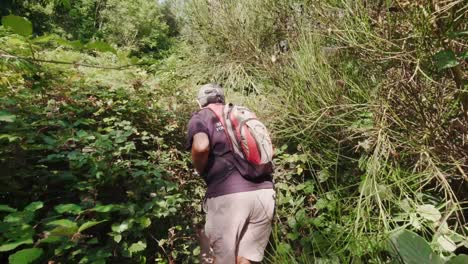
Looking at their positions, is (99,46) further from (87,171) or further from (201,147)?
(87,171)

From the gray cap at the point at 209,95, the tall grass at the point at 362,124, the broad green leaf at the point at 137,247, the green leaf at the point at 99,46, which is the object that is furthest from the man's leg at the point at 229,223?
the green leaf at the point at 99,46

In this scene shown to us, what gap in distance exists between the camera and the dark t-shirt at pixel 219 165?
2391 mm

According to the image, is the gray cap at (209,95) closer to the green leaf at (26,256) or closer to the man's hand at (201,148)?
the man's hand at (201,148)

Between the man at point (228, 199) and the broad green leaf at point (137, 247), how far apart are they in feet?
1.63

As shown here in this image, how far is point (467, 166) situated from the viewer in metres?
1.96

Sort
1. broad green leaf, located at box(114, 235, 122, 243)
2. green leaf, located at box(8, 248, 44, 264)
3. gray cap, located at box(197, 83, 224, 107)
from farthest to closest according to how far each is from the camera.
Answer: gray cap, located at box(197, 83, 224, 107) < broad green leaf, located at box(114, 235, 122, 243) < green leaf, located at box(8, 248, 44, 264)

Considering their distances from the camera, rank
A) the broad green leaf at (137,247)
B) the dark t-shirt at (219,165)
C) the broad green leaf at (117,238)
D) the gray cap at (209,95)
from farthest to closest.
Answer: the gray cap at (209,95)
the dark t-shirt at (219,165)
the broad green leaf at (137,247)
the broad green leaf at (117,238)

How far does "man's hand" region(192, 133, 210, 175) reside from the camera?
2.36 meters

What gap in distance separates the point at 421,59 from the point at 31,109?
9.99ft

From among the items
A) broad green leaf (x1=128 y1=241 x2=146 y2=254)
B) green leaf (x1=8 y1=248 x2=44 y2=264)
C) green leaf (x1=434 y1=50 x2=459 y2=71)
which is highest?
green leaf (x1=434 y1=50 x2=459 y2=71)

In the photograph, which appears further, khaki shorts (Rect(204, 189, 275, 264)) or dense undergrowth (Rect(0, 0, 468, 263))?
khaki shorts (Rect(204, 189, 275, 264))

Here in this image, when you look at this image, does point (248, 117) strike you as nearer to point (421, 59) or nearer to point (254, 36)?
point (421, 59)

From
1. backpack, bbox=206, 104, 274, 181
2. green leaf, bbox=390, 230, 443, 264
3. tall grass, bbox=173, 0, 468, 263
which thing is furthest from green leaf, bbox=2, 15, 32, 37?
backpack, bbox=206, 104, 274, 181

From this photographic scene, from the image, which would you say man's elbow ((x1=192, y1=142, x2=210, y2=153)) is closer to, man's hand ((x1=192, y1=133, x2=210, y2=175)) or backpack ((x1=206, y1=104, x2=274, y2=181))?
man's hand ((x1=192, y1=133, x2=210, y2=175))
